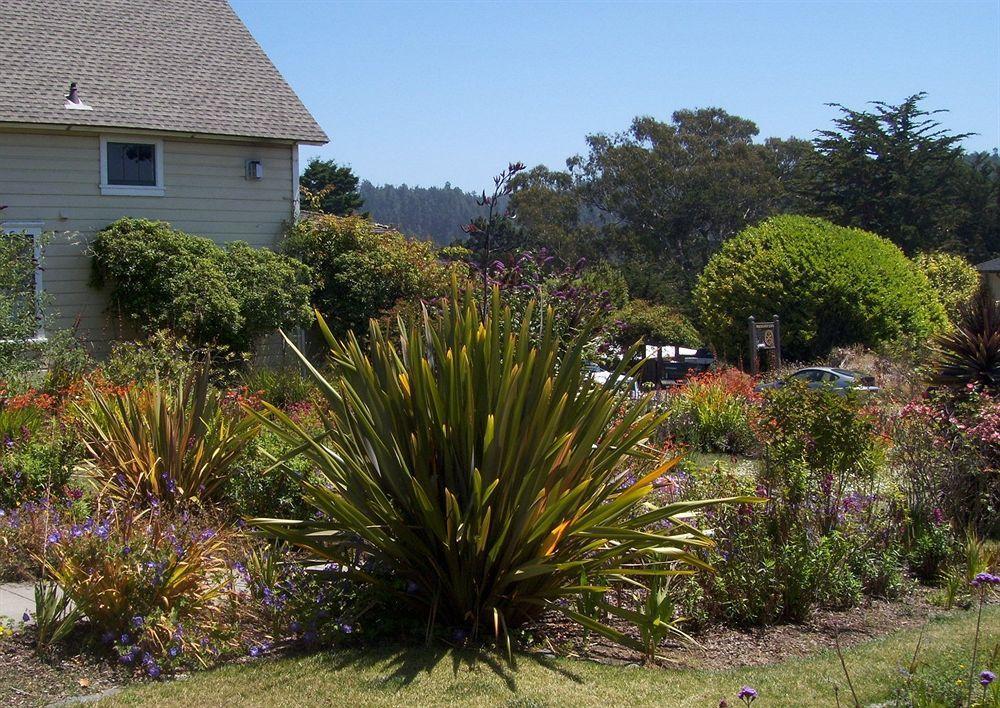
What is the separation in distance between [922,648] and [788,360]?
72.1 feet

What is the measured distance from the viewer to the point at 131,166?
64.2 feet

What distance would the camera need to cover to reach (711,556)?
6.61 m

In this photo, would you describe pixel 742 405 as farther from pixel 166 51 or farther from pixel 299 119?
pixel 166 51

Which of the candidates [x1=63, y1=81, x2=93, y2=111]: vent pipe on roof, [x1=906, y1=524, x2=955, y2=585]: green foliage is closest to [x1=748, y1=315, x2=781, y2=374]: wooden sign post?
[x1=906, y1=524, x2=955, y2=585]: green foliage

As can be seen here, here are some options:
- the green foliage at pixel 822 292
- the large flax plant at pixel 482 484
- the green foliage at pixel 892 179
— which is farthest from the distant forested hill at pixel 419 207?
the large flax plant at pixel 482 484

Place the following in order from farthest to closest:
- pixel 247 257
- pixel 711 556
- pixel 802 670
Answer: pixel 247 257 < pixel 711 556 < pixel 802 670

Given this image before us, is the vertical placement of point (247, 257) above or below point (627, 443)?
above

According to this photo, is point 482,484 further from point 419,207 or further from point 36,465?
point 419,207

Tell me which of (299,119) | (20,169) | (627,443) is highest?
(299,119)

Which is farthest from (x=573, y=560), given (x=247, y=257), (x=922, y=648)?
(x=247, y=257)

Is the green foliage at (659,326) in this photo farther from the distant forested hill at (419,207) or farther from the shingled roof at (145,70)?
the distant forested hill at (419,207)

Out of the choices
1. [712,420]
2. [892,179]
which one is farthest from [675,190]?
[712,420]

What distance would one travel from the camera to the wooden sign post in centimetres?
2086

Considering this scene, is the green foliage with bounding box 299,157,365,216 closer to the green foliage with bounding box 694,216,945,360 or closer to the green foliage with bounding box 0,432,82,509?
the green foliage with bounding box 694,216,945,360
